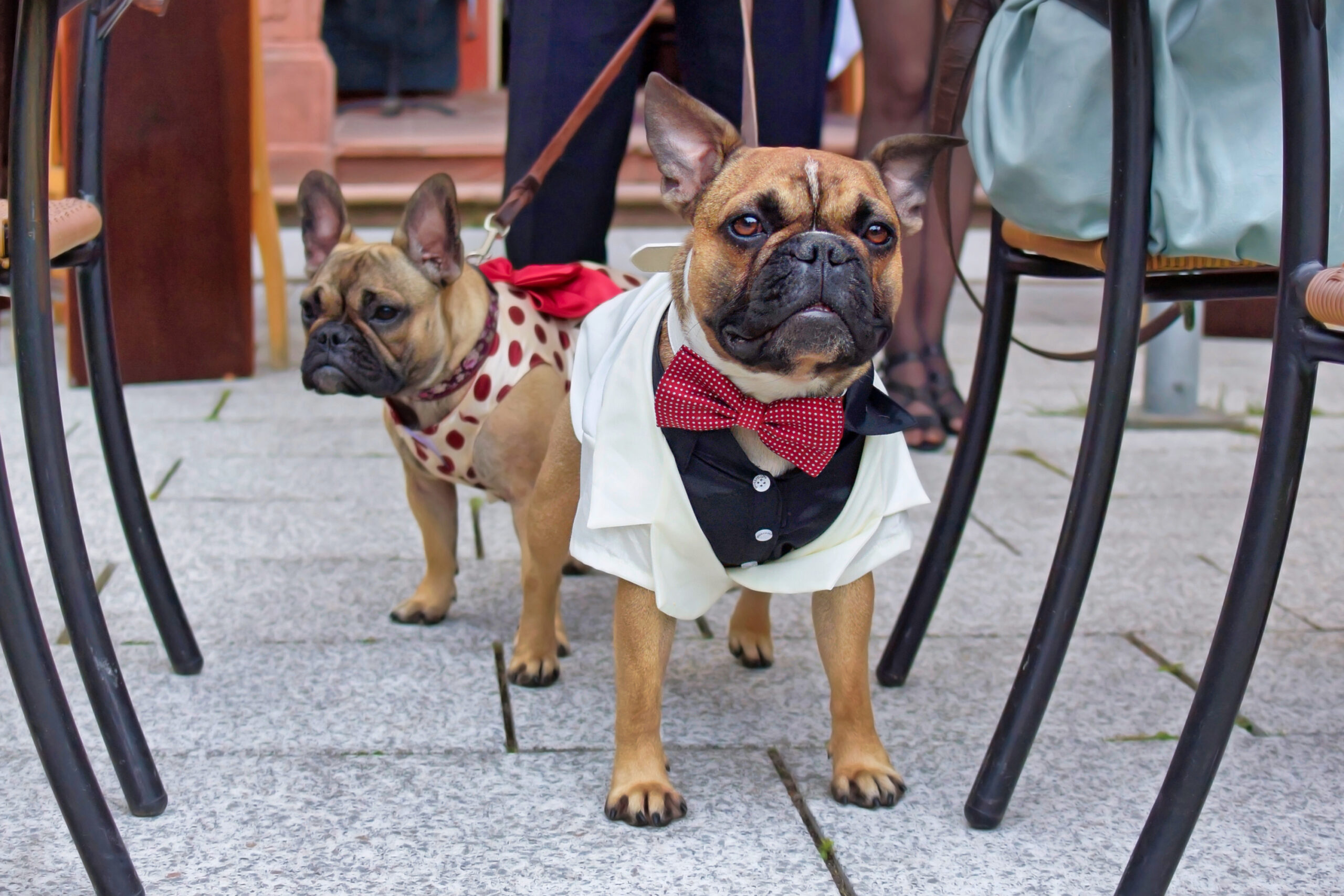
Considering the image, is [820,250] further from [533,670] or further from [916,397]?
[916,397]

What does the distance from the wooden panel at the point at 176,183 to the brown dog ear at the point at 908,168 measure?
137 inches

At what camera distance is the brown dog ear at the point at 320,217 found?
9.38 ft

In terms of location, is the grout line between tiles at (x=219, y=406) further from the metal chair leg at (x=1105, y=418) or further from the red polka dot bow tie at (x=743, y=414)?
the metal chair leg at (x=1105, y=418)

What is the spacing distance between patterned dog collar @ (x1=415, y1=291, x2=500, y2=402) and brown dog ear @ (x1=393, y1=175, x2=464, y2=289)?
134mm

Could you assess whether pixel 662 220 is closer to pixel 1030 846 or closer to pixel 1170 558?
pixel 1170 558

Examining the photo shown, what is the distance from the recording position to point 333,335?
2.68 metres

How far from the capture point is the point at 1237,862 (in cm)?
190

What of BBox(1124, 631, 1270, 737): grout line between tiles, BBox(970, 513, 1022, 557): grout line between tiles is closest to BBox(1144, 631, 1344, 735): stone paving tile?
BBox(1124, 631, 1270, 737): grout line between tiles

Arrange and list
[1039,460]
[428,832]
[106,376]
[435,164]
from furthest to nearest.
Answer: [435,164], [1039,460], [106,376], [428,832]

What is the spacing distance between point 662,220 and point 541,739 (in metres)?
6.92

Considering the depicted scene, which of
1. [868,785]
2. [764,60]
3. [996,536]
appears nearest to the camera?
[868,785]

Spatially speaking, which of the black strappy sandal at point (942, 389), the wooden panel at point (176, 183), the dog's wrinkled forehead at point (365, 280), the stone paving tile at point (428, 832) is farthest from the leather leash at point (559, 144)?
the wooden panel at point (176, 183)

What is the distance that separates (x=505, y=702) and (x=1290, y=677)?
1.58 m

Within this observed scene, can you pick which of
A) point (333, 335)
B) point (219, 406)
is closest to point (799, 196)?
point (333, 335)
